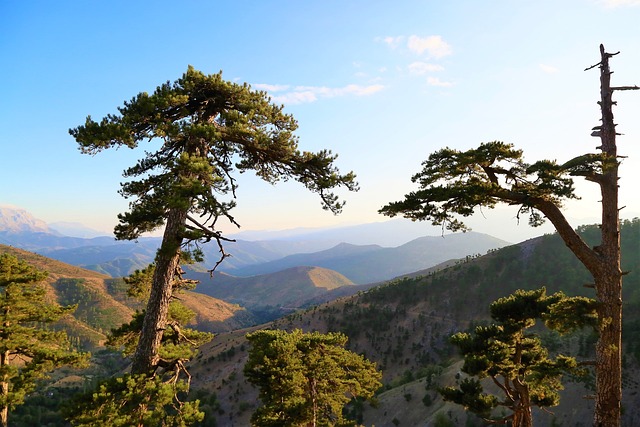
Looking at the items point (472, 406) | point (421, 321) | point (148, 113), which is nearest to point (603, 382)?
point (472, 406)

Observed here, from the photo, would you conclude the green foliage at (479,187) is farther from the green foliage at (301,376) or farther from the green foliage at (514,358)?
the green foliage at (301,376)

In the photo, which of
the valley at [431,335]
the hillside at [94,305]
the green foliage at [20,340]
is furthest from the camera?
the hillside at [94,305]

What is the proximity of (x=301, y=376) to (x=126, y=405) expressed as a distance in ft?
27.3

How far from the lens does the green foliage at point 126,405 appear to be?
6.78 m

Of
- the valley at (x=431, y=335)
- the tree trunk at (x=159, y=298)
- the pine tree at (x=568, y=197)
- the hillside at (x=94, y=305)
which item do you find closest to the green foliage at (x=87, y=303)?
the hillside at (x=94, y=305)

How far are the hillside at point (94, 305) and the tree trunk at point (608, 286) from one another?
86176mm

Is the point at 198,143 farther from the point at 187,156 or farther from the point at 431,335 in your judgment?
the point at 431,335

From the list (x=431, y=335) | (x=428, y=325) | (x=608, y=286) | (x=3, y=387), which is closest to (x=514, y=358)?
(x=608, y=286)

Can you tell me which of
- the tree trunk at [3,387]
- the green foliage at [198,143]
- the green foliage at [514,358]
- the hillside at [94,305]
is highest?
the green foliage at [198,143]

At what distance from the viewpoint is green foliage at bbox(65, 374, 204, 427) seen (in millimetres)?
6781

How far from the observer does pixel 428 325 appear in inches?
1950

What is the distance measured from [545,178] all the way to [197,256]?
8248 millimetres

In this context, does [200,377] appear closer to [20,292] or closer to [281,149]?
[20,292]

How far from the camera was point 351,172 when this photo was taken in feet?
29.8
